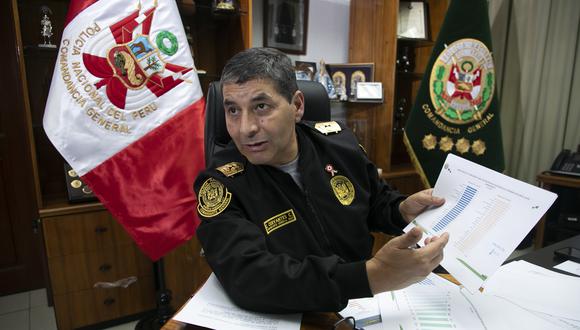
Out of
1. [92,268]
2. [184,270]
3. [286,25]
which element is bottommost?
[184,270]

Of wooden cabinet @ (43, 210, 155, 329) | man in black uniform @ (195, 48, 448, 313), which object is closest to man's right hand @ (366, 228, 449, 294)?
man in black uniform @ (195, 48, 448, 313)

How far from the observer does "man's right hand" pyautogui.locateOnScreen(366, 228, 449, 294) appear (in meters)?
0.68

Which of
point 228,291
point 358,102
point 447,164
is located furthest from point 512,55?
point 228,291

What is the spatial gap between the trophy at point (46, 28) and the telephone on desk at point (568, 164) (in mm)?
3202

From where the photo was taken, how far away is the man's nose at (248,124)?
93 cm

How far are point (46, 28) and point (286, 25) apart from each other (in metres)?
1.44

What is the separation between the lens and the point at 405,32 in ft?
8.75

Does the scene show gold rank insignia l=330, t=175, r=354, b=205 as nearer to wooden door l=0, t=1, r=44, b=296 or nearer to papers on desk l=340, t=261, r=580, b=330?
papers on desk l=340, t=261, r=580, b=330

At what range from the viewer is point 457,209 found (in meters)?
0.81

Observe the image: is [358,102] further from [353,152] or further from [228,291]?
[228,291]

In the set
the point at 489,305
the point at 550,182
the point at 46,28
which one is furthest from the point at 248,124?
the point at 550,182

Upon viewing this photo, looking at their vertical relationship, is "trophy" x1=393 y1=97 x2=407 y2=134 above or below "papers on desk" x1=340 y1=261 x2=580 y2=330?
above

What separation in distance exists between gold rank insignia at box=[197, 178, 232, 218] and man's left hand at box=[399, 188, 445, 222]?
1.70 feet

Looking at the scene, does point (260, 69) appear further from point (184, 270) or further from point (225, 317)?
point (184, 270)
